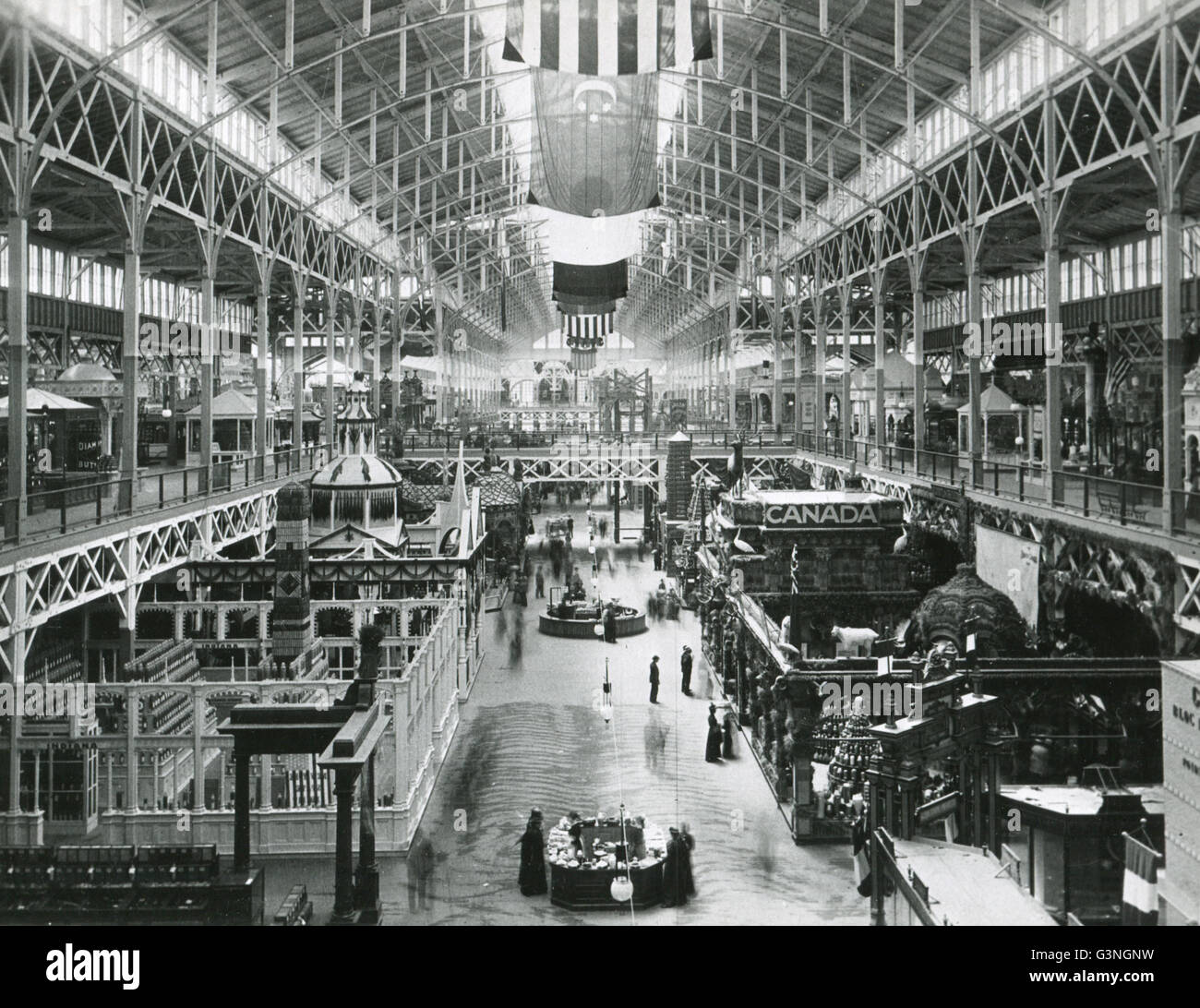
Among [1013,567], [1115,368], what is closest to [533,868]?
[1013,567]

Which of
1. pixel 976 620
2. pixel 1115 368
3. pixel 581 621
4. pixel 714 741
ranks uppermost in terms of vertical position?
pixel 1115 368

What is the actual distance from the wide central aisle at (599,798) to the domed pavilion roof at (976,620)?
346cm

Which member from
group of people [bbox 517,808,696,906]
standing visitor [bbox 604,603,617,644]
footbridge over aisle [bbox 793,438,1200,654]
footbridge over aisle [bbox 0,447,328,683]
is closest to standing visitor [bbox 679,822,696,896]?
group of people [bbox 517,808,696,906]

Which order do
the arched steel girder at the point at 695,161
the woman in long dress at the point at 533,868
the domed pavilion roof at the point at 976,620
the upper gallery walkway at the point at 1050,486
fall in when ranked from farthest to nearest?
the arched steel girder at the point at 695,161, the upper gallery walkway at the point at 1050,486, the domed pavilion roof at the point at 976,620, the woman in long dress at the point at 533,868

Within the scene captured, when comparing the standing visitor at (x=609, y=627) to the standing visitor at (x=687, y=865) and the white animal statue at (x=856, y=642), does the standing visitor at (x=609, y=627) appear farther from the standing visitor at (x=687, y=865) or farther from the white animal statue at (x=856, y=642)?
the standing visitor at (x=687, y=865)

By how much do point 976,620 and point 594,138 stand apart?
62.5ft

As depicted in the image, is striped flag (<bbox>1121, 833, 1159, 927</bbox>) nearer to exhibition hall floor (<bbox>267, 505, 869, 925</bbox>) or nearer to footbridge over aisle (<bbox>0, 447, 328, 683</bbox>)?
exhibition hall floor (<bbox>267, 505, 869, 925</bbox>)

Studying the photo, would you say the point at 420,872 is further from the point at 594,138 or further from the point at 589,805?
the point at 594,138

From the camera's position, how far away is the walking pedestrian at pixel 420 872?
13.4 metres

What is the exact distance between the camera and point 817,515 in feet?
83.6

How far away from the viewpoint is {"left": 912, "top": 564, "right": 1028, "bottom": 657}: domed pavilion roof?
1641 cm

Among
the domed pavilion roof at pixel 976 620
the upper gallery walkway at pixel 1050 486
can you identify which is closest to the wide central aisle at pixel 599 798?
the domed pavilion roof at pixel 976 620

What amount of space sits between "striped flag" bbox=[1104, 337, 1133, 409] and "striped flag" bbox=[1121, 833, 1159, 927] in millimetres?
28822
